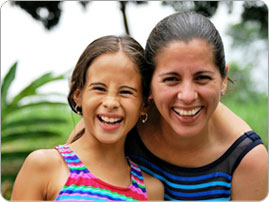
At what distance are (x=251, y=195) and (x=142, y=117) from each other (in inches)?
28.2

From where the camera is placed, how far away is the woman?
6.62ft

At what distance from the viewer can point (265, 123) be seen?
522cm

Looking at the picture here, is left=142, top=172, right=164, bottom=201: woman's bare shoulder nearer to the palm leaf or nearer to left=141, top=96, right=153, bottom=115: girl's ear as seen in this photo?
left=141, top=96, right=153, bottom=115: girl's ear

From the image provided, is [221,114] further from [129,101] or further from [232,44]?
[232,44]

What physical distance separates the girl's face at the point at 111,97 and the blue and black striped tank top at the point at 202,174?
0.37 m

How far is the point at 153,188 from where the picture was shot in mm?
2188

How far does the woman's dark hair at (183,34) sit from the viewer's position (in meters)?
2.04

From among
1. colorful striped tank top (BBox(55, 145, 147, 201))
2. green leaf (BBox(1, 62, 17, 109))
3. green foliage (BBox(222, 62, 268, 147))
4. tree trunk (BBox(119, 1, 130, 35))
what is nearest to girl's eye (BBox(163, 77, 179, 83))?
colorful striped tank top (BBox(55, 145, 147, 201))

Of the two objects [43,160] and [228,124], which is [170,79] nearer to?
[228,124]

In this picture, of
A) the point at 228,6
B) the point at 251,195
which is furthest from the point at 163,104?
the point at 228,6

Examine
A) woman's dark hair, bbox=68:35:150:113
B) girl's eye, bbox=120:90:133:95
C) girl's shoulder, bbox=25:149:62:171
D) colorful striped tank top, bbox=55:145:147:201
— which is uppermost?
woman's dark hair, bbox=68:35:150:113

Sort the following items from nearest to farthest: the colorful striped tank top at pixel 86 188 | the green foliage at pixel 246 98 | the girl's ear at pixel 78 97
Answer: the colorful striped tank top at pixel 86 188
the girl's ear at pixel 78 97
the green foliage at pixel 246 98

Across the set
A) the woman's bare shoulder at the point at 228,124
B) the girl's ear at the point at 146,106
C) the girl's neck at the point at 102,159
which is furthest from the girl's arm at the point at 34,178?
the woman's bare shoulder at the point at 228,124

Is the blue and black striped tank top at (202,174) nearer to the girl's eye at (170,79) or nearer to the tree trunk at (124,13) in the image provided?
the girl's eye at (170,79)
